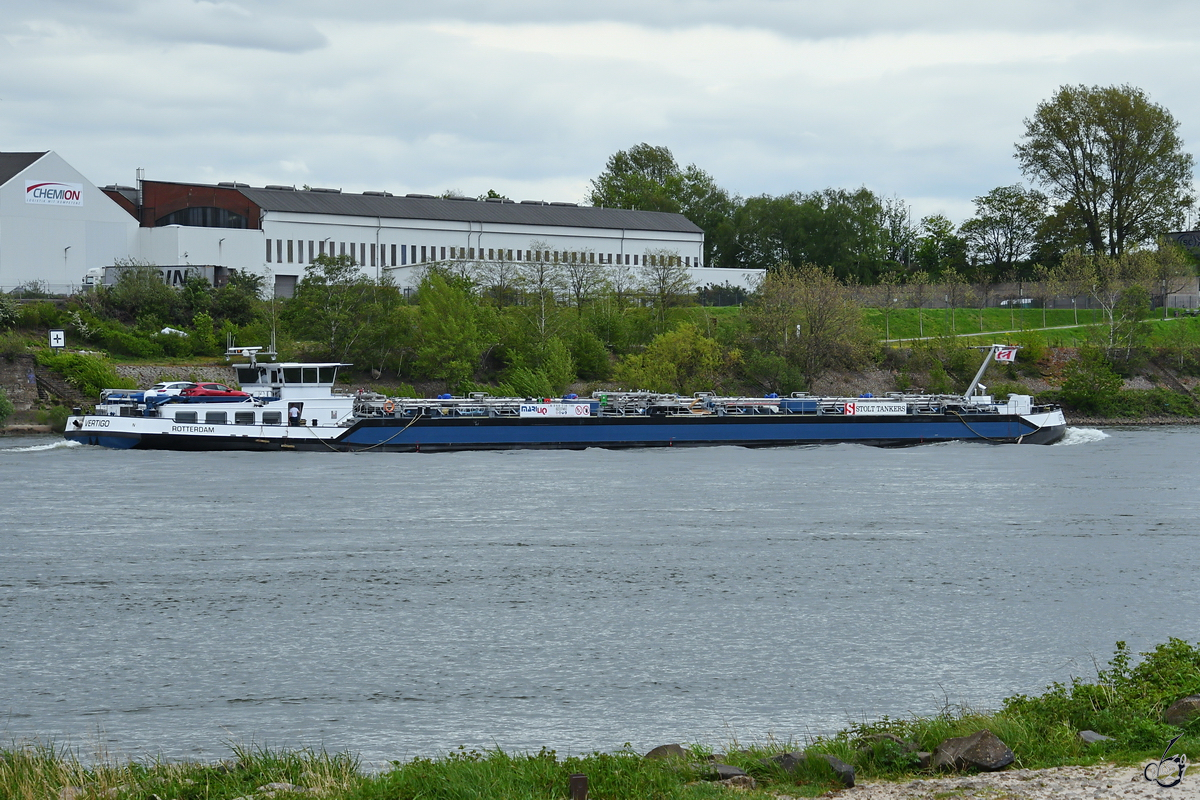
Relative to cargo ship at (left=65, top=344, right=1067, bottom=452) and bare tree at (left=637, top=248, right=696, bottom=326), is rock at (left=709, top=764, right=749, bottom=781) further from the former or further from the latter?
bare tree at (left=637, top=248, right=696, bottom=326)

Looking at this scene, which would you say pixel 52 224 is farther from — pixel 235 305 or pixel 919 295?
pixel 919 295

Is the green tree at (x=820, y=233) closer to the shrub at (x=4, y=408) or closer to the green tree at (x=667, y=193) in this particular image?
the green tree at (x=667, y=193)

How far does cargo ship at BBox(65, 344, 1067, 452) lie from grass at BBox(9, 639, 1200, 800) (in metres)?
45.4

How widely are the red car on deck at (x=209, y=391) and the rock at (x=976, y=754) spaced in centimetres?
5248

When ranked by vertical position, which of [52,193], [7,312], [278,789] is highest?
[52,193]

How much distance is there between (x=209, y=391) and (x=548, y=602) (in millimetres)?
43279

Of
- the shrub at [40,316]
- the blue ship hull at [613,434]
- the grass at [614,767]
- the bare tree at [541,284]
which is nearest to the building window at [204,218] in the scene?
the shrub at [40,316]

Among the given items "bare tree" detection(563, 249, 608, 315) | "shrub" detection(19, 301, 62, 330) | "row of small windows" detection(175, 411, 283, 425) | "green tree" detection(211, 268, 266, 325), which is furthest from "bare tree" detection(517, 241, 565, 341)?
"shrub" detection(19, 301, 62, 330)

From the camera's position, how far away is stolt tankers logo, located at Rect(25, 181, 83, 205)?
91062 mm

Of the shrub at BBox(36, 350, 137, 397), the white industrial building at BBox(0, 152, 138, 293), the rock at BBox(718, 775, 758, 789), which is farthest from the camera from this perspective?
the white industrial building at BBox(0, 152, 138, 293)

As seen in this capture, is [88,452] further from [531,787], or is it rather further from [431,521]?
[531,787]

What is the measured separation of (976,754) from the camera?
46.3ft

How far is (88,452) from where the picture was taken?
191ft

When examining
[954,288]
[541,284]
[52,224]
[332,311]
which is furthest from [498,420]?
[954,288]
